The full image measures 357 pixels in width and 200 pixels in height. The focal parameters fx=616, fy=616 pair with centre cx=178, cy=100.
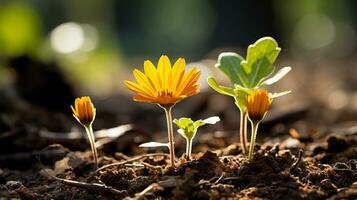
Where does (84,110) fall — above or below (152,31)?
below

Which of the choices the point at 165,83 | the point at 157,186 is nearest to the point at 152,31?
the point at 165,83

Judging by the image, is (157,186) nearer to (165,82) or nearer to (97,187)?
(97,187)

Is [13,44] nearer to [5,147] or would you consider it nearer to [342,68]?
[5,147]

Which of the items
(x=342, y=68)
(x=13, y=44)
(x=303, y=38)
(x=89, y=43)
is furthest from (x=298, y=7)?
(x=13, y=44)

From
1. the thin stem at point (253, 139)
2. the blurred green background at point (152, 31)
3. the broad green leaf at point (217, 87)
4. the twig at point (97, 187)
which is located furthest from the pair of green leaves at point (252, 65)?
the blurred green background at point (152, 31)

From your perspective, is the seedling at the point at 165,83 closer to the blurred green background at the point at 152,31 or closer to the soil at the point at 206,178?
the soil at the point at 206,178

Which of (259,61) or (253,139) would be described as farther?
(259,61)

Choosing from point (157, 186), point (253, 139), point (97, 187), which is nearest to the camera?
point (157, 186)
